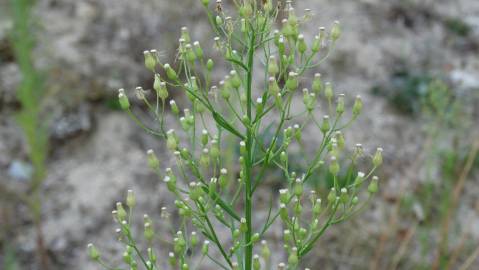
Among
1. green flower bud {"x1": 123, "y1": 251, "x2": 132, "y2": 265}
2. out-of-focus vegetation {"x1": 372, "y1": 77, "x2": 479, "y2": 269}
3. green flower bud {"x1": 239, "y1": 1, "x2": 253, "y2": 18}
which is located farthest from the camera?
out-of-focus vegetation {"x1": 372, "y1": 77, "x2": 479, "y2": 269}

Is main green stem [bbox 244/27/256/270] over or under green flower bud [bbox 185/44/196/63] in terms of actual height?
under

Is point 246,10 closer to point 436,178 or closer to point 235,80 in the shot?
point 235,80

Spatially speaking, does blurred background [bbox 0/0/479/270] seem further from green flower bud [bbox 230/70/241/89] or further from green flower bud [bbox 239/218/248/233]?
green flower bud [bbox 230/70/241/89]

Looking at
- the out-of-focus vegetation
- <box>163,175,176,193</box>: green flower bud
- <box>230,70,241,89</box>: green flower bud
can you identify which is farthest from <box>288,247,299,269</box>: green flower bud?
the out-of-focus vegetation

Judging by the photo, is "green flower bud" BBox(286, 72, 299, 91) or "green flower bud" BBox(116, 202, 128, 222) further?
"green flower bud" BBox(116, 202, 128, 222)

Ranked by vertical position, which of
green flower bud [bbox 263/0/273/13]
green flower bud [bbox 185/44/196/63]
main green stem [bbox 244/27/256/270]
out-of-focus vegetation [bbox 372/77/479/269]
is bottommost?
main green stem [bbox 244/27/256/270]

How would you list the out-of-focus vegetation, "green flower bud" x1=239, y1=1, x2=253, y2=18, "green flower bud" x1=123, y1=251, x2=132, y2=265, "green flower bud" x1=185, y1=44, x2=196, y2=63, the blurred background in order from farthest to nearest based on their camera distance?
the blurred background < the out-of-focus vegetation < "green flower bud" x1=123, y1=251, x2=132, y2=265 < "green flower bud" x1=185, y1=44, x2=196, y2=63 < "green flower bud" x1=239, y1=1, x2=253, y2=18

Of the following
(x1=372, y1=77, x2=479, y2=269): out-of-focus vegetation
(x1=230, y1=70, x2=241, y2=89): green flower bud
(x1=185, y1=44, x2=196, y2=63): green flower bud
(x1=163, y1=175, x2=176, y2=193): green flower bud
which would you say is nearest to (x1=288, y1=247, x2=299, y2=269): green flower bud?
(x1=163, y1=175, x2=176, y2=193): green flower bud

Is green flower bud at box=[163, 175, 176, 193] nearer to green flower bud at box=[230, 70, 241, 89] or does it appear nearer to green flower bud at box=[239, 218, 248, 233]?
green flower bud at box=[239, 218, 248, 233]

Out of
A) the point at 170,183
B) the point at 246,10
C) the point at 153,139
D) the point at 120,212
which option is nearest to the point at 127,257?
the point at 120,212

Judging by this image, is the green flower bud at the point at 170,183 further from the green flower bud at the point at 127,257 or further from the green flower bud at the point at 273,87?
the green flower bud at the point at 273,87
